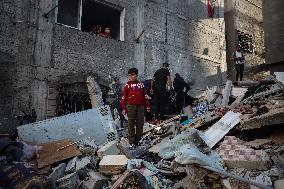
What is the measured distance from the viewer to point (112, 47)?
11000 mm

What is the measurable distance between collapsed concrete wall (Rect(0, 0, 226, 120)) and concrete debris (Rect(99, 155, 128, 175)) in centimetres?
428

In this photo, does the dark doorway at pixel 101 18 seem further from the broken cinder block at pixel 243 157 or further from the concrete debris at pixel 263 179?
the concrete debris at pixel 263 179

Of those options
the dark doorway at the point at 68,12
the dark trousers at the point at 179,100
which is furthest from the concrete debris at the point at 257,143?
the dark doorway at the point at 68,12

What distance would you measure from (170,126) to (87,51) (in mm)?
4508

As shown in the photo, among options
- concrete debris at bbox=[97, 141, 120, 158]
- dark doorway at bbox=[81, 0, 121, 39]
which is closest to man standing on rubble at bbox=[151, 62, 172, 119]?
concrete debris at bbox=[97, 141, 120, 158]

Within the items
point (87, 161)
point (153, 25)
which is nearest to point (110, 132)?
point (87, 161)

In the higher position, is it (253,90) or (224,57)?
(224,57)

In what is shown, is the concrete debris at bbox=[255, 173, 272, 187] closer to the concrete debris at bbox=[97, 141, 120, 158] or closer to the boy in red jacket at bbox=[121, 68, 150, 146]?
the concrete debris at bbox=[97, 141, 120, 158]

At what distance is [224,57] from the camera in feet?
51.0

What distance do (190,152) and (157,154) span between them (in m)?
1.43

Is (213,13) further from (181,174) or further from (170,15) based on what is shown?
(181,174)

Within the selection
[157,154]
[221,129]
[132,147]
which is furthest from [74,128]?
[221,129]

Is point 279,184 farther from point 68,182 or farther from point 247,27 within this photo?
point 247,27

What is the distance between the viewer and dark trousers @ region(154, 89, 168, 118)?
9.05m
